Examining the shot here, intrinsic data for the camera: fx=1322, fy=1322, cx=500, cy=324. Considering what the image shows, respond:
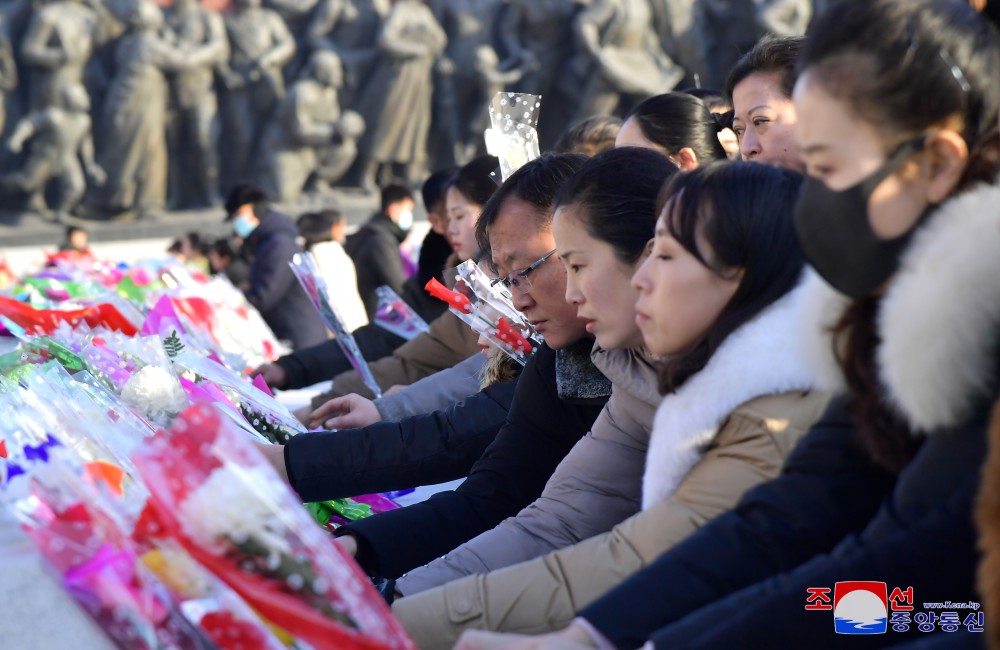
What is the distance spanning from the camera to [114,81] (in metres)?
12.3

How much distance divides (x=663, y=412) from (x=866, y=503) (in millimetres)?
276

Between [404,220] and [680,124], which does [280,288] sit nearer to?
[404,220]

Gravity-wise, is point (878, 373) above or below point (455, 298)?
above

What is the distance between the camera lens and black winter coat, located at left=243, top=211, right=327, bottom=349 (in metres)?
6.32

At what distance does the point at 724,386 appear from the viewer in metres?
1.50

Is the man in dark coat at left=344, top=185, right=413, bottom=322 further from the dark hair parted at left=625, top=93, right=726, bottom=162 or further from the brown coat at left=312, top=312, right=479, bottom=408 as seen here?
the dark hair parted at left=625, top=93, right=726, bottom=162

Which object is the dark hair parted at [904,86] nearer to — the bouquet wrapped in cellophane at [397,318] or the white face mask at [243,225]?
the bouquet wrapped in cellophane at [397,318]

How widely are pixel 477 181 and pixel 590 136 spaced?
0.33 meters

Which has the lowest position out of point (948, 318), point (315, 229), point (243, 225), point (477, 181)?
point (243, 225)

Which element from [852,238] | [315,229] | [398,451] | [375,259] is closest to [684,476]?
[852,238]

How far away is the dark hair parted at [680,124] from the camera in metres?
3.02

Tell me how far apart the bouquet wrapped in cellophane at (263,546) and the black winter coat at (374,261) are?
4.54 m

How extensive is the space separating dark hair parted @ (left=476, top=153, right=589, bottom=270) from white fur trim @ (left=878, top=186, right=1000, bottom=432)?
1.09 metres

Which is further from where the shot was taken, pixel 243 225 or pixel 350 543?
pixel 243 225
